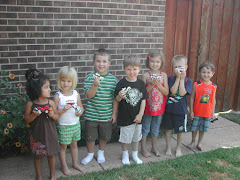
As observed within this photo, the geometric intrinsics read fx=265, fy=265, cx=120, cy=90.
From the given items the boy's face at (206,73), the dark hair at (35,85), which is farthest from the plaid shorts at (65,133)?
the boy's face at (206,73)

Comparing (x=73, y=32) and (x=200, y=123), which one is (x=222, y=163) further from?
(x=73, y=32)

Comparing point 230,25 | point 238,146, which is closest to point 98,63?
point 238,146

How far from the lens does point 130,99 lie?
3.55m

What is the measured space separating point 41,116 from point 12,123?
0.74m

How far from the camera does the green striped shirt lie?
140 inches

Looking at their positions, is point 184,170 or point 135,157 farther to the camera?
point 135,157

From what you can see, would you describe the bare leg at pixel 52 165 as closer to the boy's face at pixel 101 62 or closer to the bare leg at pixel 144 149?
the boy's face at pixel 101 62

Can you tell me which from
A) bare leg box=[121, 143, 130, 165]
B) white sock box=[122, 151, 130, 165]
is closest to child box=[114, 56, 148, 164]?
bare leg box=[121, 143, 130, 165]

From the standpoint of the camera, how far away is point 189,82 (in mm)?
3904

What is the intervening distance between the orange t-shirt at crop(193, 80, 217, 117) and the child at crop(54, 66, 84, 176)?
1.87 metres

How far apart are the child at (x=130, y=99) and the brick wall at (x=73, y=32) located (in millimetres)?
1199

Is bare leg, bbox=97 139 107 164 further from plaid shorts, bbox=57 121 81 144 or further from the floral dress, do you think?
the floral dress

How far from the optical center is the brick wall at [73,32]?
13.2 ft

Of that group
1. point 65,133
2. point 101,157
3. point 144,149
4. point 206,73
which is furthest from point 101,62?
point 206,73
